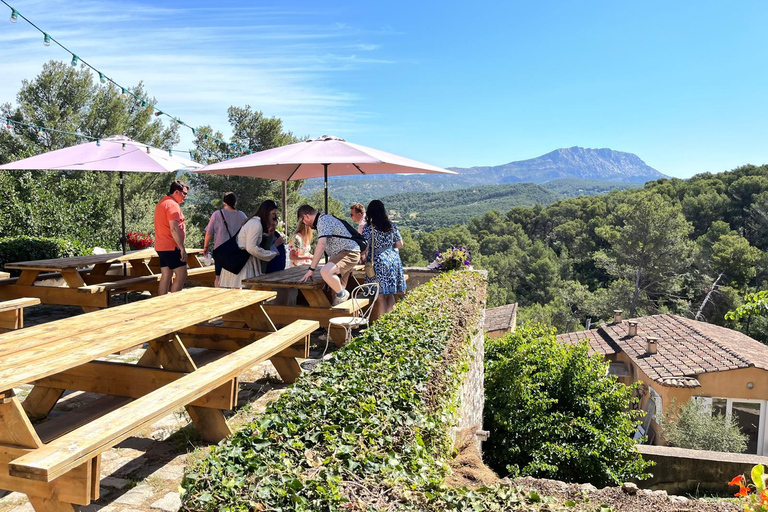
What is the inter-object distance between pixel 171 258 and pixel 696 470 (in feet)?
31.5

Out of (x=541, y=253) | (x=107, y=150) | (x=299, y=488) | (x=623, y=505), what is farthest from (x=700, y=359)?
(x=541, y=253)

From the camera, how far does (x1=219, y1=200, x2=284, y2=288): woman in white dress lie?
6438 millimetres

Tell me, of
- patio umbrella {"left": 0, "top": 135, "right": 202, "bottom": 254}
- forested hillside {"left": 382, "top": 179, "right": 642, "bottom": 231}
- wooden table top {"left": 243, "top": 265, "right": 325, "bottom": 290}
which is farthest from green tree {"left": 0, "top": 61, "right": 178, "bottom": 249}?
forested hillside {"left": 382, "top": 179, "right": 642, "bottom": 231}

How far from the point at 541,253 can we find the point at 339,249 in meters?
69.7

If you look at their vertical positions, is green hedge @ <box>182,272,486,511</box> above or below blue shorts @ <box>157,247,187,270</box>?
below

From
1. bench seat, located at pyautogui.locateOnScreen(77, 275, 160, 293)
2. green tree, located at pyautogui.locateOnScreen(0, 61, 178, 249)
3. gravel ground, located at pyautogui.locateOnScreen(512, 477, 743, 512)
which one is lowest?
gravel ground, located at pyautogui.locateOnScreen(512, 477, 743, 512)

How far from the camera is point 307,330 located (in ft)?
15.6

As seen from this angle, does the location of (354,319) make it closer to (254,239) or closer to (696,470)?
(254,239)

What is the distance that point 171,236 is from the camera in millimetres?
6785

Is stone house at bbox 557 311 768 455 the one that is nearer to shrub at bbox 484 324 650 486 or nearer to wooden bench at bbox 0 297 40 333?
shrub at bbox 484 324 650 486

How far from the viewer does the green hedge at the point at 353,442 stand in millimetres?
1903

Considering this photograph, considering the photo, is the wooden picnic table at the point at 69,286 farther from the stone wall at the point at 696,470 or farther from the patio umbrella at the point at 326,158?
the stone wall at the point at 696,470

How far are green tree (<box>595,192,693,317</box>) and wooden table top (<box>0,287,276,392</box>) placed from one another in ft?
154

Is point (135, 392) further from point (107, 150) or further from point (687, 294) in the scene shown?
point (687, 294)
